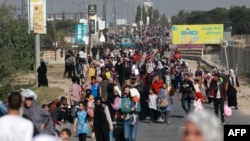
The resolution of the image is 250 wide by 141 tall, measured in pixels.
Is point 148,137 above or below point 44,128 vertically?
below

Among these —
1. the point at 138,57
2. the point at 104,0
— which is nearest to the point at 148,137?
the point at 138,57

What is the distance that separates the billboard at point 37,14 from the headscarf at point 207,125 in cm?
2974

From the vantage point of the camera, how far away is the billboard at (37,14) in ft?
110

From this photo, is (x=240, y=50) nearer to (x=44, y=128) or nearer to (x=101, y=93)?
(x=101, y=93)

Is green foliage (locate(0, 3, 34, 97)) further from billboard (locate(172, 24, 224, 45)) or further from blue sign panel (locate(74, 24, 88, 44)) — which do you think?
billboard (locate(172, 24, 224, 45))

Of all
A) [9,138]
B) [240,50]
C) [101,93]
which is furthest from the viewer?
[240,50]

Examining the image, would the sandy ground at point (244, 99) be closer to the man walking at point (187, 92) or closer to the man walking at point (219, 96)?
the man walking at point (187, 92)

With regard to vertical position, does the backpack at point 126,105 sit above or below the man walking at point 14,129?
below

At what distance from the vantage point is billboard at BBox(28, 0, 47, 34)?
110 feet

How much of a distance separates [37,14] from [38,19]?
19.8 inches

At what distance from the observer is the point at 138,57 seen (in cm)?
4094

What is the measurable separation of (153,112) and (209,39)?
53163mm

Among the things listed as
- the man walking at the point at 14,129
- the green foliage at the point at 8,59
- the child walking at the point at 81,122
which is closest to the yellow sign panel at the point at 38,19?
the green foliage at the point at 8,59

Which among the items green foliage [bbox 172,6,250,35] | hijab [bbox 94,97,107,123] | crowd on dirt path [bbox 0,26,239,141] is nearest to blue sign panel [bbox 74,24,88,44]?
crowd on dirt path [bbox 0,26,239,141]
